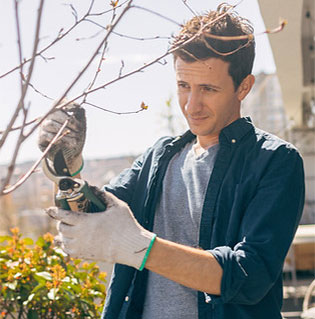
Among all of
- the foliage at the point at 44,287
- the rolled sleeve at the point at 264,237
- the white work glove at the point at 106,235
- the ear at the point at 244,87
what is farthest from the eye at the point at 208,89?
the foliage at the point at 44,287

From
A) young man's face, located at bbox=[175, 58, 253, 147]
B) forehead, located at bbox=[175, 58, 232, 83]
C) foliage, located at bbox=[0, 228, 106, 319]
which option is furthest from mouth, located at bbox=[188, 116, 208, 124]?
foliage, located at bbox=[0, 228, 106, 319]

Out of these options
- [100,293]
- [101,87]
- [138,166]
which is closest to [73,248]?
[101,87]

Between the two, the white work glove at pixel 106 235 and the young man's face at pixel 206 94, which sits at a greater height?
the young man's face at pixel 206 94

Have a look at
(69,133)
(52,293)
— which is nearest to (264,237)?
(69,133)

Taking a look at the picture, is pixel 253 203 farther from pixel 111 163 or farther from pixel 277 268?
pixel 111 163

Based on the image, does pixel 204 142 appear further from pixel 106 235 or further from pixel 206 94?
pixel 106 235

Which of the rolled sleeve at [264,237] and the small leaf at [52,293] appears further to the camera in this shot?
the small leaf at [52,293]

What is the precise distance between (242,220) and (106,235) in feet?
1.48

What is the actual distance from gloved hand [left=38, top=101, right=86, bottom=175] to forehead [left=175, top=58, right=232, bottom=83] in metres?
0.35

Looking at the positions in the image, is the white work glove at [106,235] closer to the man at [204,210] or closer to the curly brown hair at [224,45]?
the man at [204,210]

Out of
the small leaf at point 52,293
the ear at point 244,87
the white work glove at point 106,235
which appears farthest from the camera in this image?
the small leaf at point 52,293

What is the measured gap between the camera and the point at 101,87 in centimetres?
141

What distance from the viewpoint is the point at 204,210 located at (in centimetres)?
188

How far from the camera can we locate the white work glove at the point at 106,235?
4.86ft
